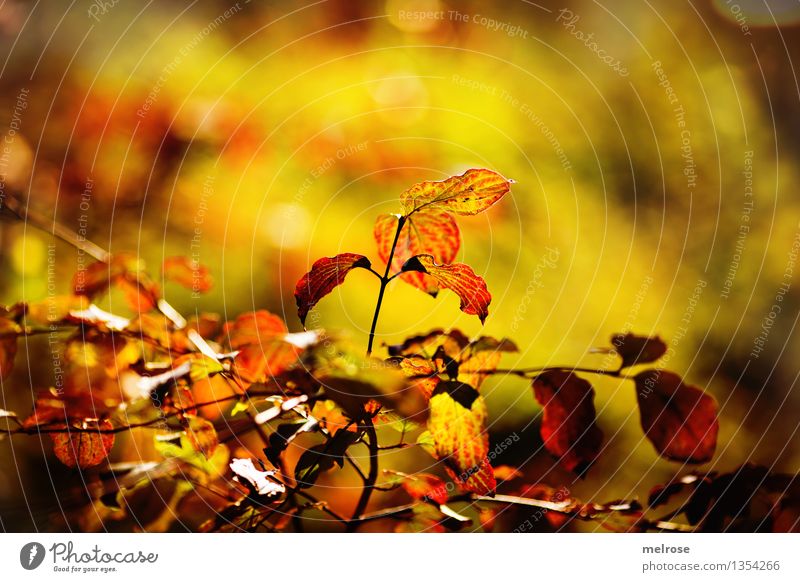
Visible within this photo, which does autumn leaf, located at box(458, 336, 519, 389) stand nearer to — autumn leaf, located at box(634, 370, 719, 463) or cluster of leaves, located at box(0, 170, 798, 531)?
cluster of leaves, located at box(0, 170, 798, 531)

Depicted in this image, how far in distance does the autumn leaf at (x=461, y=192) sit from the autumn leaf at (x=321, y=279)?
0.23 feet

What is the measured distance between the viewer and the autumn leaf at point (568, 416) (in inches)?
22.6

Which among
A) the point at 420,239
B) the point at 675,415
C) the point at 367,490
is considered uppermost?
the point at 420,239

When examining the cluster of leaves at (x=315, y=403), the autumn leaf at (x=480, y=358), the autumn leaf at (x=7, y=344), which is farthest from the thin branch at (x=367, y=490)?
the autumn leaf at (x=7, y=344)

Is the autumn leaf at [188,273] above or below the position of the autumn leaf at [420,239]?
below

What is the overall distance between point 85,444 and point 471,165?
17.7 inches

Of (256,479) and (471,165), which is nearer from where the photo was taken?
(256,479)

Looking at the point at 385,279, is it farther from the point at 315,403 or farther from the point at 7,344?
the point at 7,344

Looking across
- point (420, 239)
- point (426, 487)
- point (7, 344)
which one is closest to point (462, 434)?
point (426, 487)

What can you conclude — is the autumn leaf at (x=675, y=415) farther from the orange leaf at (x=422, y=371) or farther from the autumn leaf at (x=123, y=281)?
the autumn leaf at (x=123, y=281)

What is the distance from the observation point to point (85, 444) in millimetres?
578

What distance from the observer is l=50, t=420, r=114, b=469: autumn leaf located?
1.89ft

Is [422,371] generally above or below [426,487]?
above

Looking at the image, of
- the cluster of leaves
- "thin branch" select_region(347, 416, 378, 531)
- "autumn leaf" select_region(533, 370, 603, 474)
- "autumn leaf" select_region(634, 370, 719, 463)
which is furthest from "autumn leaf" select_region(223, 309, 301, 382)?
"autumn leaf" select_region(634, 370, 719, 463)
